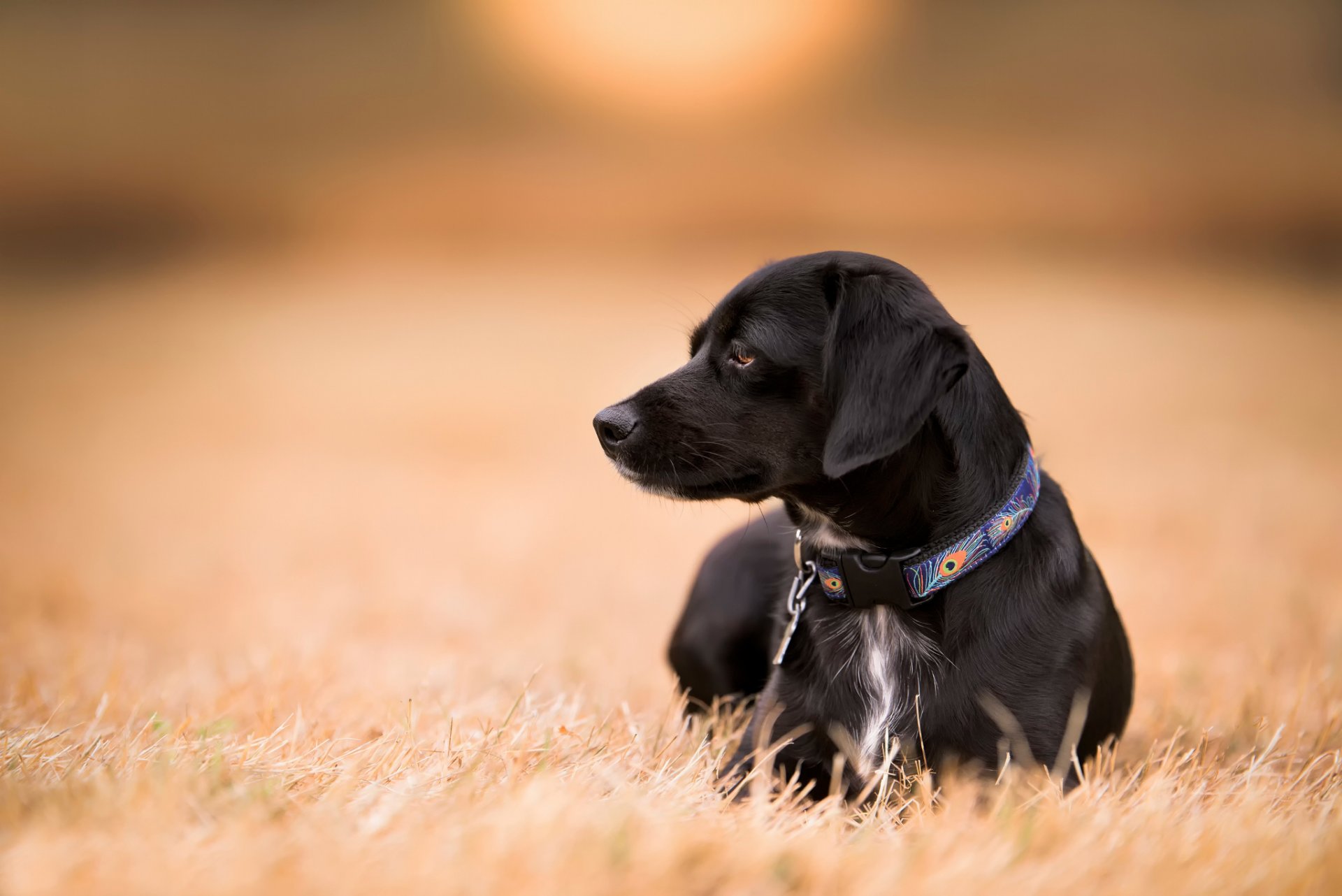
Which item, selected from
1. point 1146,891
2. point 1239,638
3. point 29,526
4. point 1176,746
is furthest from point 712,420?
point 29,526

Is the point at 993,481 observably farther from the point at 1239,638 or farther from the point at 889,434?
the point at 1239,638

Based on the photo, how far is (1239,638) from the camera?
16.2 feet

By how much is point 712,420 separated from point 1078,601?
41.4 inches

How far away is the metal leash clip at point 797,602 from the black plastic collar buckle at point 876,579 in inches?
6.9

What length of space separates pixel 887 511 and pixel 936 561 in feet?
0.55

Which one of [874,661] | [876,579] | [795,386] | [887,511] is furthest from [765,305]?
[874,661]

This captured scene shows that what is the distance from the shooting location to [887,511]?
105 inches

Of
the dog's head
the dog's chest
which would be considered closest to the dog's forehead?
the dog's head

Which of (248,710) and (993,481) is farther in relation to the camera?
(248,710)

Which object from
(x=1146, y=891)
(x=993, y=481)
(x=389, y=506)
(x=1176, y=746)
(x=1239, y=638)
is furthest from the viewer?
(x=389, y=506)

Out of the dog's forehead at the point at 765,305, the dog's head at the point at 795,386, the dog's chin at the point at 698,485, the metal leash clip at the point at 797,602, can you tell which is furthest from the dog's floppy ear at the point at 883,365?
the metal leash clip at the point at 797,602

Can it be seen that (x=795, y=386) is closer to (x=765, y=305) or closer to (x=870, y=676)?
(x=765, y=305)

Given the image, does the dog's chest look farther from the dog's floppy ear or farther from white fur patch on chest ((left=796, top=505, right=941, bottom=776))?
the dog's floppy ear

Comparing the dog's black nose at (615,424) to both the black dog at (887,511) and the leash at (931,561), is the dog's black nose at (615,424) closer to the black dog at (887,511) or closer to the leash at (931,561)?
the black dog at (887,511)
